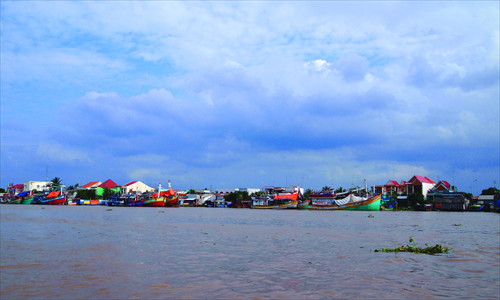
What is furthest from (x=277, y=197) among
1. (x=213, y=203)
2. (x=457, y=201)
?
(x=457, y=201)

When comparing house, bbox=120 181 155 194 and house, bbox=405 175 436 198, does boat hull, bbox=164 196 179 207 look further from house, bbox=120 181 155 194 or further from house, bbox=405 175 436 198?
house, bbox=405 175 436 198

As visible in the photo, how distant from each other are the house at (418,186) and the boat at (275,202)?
3096 cm

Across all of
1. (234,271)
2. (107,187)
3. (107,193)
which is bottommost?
(107,193)

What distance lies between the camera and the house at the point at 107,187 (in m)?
130

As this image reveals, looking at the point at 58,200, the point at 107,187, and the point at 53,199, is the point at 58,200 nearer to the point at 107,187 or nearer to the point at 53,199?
the point at 53,199

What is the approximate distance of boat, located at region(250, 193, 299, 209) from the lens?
9360cm

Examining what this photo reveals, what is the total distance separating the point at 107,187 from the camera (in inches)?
5182

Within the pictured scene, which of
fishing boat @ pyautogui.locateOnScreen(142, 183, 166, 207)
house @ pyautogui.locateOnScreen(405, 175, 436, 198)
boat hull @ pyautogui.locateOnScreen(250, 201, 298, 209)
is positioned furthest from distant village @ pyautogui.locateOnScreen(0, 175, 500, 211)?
boat hull @ pyautogui.locateOnScreen(250, 201, 298, 209)

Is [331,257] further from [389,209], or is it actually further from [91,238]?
[389,209]

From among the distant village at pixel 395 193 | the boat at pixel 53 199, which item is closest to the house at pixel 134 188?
the distant village at pixel 395 193

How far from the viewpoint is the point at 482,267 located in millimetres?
12297

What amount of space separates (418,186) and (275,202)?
38515mm

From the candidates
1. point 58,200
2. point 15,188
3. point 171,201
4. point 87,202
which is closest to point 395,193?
point 171,201

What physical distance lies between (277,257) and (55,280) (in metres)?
7.47
